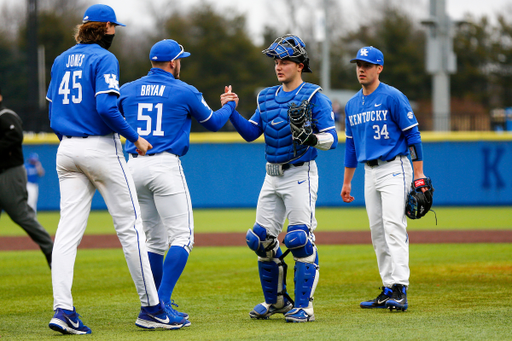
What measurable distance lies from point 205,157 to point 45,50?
30630mm

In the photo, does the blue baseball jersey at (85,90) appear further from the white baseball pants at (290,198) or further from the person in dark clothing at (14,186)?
the person in dark clothing at (14,186)

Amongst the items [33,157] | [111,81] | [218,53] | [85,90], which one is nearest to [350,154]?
[111,81]

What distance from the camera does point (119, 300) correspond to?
602cm

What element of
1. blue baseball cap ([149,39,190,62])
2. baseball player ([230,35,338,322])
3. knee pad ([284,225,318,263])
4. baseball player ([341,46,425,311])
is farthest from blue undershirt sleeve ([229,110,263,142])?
baseball player ([341,46,425,311])

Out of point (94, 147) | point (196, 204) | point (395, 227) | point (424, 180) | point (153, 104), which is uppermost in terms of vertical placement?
point (153, 104)

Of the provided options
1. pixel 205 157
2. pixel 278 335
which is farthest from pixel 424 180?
pixel 205 157

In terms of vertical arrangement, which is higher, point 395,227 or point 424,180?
point 424,180

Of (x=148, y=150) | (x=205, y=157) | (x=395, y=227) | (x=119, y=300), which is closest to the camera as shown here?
(x=148, y=150)

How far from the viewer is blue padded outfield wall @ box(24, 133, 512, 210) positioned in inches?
703

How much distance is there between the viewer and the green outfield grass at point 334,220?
12930mm

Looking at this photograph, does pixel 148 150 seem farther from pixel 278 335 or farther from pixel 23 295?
pixel 23 295

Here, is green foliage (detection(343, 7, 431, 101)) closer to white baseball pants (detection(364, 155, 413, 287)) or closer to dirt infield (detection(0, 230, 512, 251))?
dirt infield (detection(0, 230, 512, 251))

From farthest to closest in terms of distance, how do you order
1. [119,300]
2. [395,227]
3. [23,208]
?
[23,208]
[119,300]
[395,227]

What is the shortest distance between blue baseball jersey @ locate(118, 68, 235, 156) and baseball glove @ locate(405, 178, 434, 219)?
1.78m
